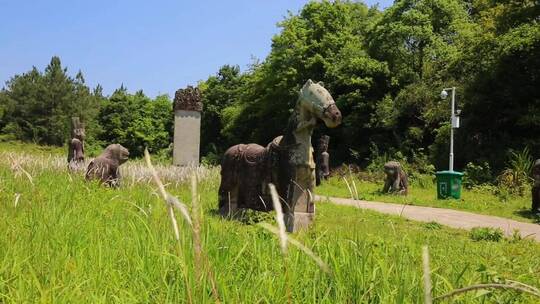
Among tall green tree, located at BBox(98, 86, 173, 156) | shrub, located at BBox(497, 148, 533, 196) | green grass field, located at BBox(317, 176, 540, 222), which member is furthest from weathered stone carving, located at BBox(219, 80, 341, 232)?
tall green tree, located at BBox(98, 86, 173, 156)

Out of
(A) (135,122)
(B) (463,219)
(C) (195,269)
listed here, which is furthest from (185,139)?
(A) (135,122)

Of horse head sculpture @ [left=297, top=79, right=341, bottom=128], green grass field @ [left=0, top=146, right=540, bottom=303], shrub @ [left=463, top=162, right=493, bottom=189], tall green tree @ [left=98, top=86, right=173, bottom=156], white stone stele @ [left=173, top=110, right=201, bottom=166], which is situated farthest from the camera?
tall green tree @ [left=98, top=86, right=173, bottom=156]

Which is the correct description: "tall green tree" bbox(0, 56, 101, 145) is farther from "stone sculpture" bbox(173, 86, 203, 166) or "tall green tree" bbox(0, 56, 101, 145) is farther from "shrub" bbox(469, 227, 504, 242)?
"shrub" bbox(469, 227, 504, 242)

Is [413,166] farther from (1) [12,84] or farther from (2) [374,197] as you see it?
(1) [12,84]

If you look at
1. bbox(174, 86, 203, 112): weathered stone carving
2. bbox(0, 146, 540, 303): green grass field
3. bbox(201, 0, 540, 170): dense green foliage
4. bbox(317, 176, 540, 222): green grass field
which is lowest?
bbox(317, 176, 540, 222): green grass field

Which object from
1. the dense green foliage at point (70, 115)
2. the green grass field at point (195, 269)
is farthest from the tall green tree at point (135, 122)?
the green grass field at point (195, 269)

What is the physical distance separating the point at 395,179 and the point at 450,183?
5.76ft

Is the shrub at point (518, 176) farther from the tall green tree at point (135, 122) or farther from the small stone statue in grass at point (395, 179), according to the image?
the tall green tree at point (135, 122)

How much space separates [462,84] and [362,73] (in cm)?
692

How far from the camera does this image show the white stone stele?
654 inches

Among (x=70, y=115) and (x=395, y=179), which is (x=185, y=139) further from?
(x=70, y=115)

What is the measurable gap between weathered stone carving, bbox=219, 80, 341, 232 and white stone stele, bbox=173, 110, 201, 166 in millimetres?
8706

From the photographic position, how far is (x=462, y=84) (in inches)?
923

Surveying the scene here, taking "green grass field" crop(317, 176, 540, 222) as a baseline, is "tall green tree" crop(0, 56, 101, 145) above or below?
above
